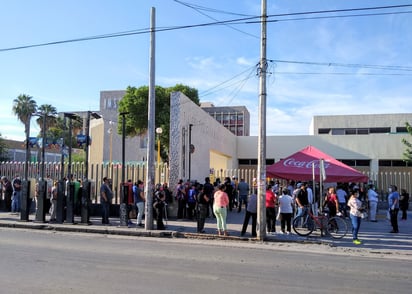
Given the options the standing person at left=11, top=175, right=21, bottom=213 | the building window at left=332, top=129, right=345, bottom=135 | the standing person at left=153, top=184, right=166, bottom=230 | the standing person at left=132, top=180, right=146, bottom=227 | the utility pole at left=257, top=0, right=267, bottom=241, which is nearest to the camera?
the utility pole at left=257, top=0, right=267, bottom=241

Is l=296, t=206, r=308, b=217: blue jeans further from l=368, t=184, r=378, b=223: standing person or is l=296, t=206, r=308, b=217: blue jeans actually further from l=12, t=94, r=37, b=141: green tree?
l=12, t=94, r=37, b=141: green tree

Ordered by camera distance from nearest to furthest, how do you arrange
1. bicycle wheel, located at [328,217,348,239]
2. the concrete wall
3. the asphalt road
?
the asphalt road, bicycle wheel, located at [328,217,348,239], the concrete wall

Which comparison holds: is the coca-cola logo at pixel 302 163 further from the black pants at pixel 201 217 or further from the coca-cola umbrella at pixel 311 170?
the black pants at pixel 201 217

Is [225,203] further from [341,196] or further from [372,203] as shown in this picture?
[372,203]

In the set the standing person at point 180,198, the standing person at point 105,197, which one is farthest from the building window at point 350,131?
the standing person at point 105,197

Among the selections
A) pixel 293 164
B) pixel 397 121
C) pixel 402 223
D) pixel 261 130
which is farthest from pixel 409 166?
pixel 261 130

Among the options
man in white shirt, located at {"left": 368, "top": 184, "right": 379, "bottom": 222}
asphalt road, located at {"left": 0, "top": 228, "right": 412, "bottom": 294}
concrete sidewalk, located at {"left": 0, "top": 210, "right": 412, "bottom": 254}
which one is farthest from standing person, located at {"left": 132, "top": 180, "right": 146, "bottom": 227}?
man in white shirt, located at {"left": 368, "top": 184, "right": 379, "bottom": 222}

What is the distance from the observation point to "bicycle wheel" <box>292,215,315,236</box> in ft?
43.8

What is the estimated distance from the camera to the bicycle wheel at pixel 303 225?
43.8 ft

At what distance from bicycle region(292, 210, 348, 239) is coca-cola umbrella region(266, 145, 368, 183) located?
1.63 meters

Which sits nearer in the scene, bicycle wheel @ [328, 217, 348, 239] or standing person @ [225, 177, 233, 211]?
bicycle wheel @ [328, 217, 348, 239]

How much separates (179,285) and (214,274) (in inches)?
43.4

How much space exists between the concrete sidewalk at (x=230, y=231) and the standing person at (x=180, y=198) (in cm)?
47

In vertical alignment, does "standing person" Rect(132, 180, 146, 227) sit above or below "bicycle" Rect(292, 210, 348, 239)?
above
